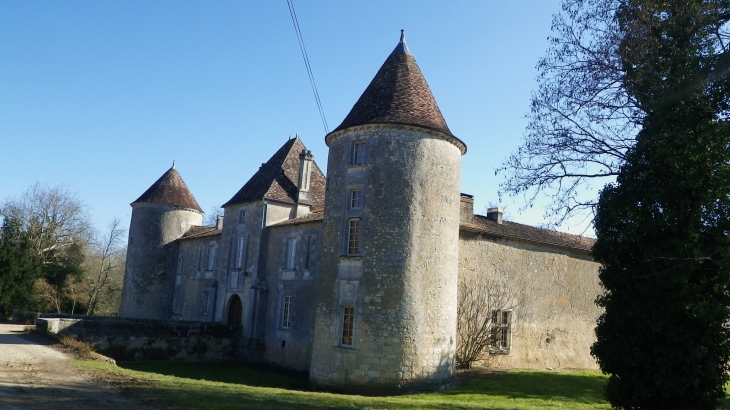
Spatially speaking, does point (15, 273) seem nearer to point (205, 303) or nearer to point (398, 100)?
point (205, 303)

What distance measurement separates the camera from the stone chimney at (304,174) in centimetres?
2433

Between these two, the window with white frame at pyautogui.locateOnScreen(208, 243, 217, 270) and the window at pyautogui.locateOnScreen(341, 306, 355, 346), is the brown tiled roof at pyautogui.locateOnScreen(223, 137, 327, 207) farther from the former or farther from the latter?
the window at pyautogui.locateOnScreen(341, 306, 355, 346)

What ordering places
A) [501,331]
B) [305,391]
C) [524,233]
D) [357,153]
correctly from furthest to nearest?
[524,233], [501,331], [357,153], [305,391]

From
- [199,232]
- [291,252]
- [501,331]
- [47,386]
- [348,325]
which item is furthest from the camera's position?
[199,232]

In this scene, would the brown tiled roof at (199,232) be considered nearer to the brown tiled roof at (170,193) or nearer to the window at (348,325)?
the brown tiled roof at (170,193)

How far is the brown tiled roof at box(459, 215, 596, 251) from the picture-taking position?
21.8 metres

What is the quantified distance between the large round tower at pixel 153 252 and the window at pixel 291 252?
1229cm

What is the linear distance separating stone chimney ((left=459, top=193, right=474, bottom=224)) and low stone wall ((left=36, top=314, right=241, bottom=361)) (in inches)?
423

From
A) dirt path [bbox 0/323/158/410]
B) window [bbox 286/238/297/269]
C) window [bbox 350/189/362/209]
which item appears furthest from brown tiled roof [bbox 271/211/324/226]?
dirt path [bbox 0/323/158/410]

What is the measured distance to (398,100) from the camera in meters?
18.3

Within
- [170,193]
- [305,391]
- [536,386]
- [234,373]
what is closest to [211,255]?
[170,193]

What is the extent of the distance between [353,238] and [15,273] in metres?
29.4

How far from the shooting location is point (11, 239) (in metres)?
38.9

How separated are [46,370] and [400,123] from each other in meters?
11.8
